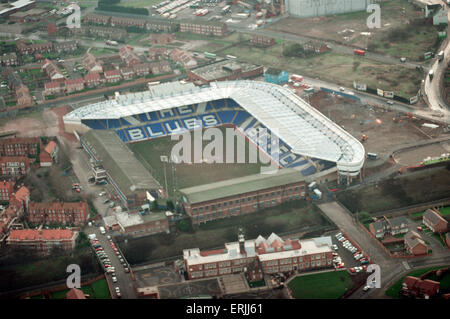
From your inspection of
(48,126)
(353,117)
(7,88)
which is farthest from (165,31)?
(353,117)

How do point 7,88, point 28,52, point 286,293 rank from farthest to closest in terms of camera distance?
point 28,52
point 7,88
point 286,293

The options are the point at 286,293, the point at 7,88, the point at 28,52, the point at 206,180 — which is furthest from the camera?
the point at 28,52

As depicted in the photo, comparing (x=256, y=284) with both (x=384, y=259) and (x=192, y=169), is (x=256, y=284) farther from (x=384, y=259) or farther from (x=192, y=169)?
(x=192, y=169)

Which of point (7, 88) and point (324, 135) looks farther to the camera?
point (7, 88)

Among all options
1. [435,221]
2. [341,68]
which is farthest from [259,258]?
[341,68]

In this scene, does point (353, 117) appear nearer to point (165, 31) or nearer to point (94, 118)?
point (94, 118)

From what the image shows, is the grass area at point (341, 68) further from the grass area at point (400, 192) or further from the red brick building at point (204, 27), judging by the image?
the grass area at point (400, 192)

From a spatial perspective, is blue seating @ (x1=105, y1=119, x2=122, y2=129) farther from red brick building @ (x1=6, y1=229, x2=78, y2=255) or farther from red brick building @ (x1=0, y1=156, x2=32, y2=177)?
red brick building @ (x1=6, y1=229, x2=78, y2=255)
